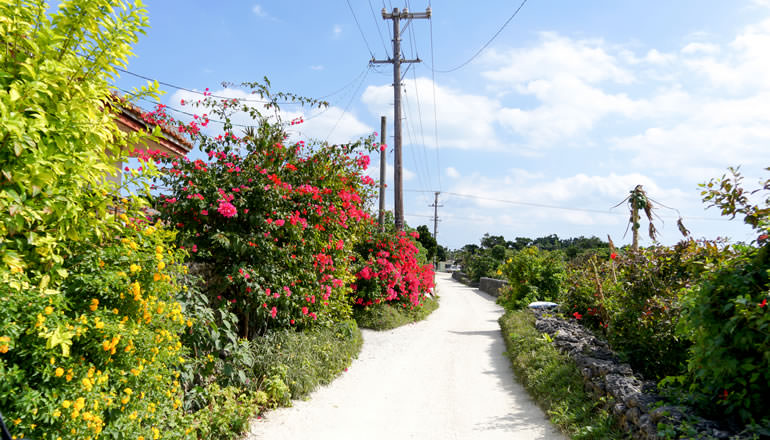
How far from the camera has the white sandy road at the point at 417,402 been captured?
4.95 m

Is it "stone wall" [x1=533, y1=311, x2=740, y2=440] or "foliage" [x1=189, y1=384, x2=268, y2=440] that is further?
"foliage" [x1=189, y1=384, x2=268, y2=440]

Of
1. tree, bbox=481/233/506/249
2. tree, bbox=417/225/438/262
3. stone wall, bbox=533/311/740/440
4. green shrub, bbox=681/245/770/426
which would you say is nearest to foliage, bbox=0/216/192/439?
stone wall, bbox=533/311/740/440

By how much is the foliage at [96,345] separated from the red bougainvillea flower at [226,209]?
1885 mm

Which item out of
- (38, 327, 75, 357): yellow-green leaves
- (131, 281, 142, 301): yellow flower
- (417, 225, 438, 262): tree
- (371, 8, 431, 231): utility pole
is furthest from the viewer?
(417, 225, 438, 262): tree

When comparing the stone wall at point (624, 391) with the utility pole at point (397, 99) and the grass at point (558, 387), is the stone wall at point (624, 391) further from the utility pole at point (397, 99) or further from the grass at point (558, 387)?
the utility pole at point (397, 99)

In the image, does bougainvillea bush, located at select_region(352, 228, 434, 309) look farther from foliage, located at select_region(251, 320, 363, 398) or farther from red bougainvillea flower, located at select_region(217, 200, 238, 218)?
red bougainvillea flower, located at select_region(217, 200, 238, 218)

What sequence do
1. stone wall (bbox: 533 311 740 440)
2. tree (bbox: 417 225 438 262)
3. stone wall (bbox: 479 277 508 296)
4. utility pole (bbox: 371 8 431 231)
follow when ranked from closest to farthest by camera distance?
stone wall (bbox: 533 311 740 440) → utility pole (bbox: 371 8 431 231) → stone wall (bbox: 479 277 508 296) → tree (bbox: 417 225 438 262)

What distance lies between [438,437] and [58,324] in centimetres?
383

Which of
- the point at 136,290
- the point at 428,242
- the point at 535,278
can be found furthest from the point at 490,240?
the point at 136,290

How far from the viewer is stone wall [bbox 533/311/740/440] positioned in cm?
365

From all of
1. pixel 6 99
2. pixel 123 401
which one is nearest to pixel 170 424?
pixel 123 401

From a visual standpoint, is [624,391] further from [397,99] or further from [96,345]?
[397,99]

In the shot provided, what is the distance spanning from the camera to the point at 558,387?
5902 millimetres

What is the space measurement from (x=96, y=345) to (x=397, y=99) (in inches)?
535
